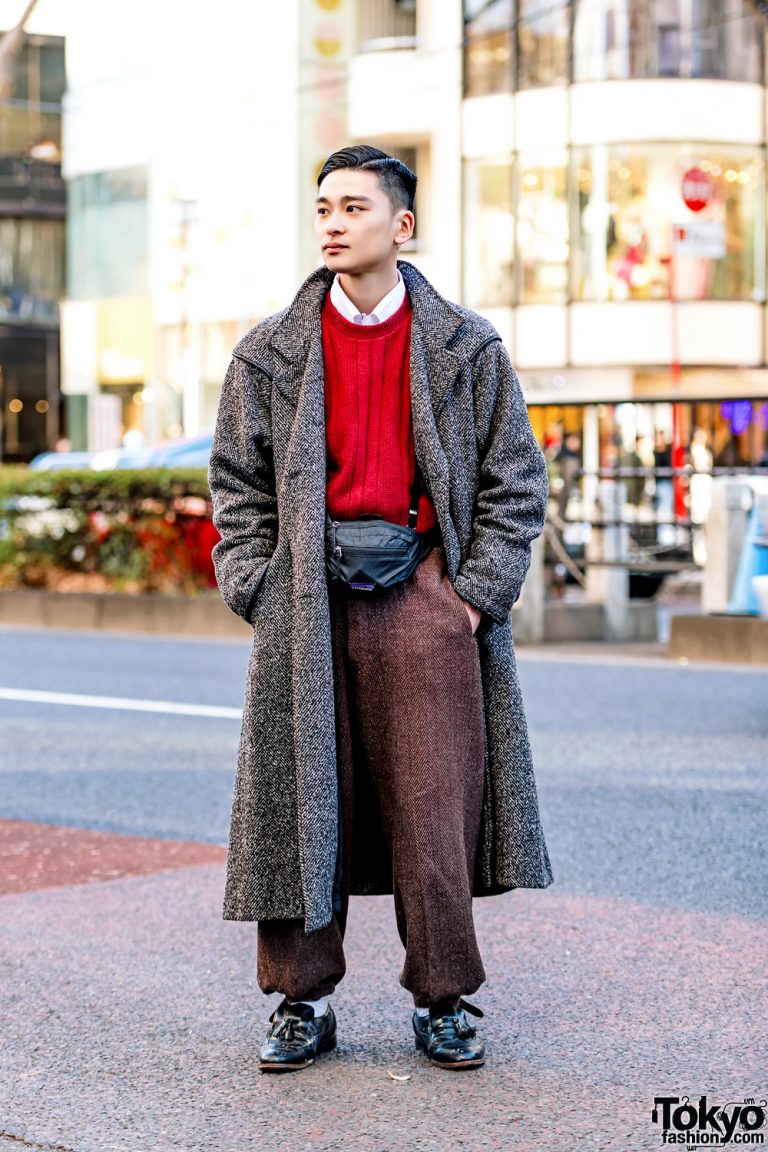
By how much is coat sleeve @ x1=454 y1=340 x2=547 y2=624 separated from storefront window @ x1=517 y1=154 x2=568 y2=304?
32.9m

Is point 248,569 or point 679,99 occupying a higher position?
A: point 679,99

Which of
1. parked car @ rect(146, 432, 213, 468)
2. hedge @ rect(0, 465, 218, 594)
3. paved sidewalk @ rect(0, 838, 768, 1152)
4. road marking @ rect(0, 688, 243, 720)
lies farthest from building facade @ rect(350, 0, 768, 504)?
paved sidewalk @ rect(0, 838, 768, 1152)

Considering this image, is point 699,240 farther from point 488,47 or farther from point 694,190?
point 488,47

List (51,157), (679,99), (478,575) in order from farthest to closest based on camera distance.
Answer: (51,157)
(679,99)
(478,575)

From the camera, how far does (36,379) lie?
64500 millimetres

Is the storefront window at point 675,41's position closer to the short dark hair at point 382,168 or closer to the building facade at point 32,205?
the building facade at point 32,205

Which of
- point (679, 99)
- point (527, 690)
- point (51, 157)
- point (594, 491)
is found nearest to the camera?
point (527, 690)

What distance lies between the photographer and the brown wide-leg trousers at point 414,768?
420 centimetres

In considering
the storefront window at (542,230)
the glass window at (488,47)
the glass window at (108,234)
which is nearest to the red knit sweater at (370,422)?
the storefront window at (542,230)

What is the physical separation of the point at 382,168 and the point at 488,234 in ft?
112

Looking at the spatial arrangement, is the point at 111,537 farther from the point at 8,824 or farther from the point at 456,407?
the point at 456,407

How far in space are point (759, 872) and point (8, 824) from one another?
2931 millimetres

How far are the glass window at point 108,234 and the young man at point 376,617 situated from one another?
147 ft

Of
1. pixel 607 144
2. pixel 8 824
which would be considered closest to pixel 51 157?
pixel 607 144
